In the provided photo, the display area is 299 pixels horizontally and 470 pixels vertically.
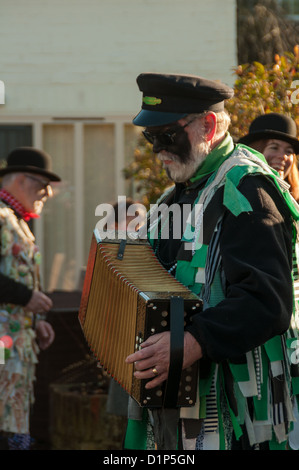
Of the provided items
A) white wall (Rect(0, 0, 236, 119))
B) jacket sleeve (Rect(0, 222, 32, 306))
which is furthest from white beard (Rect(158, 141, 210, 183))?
white wall (Rect(0, 0, 236, 119))

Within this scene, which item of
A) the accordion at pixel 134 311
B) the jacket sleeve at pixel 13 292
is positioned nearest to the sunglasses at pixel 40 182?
the jacket sleeve at pixel 13 292

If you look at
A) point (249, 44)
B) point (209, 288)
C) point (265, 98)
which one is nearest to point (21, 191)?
point (265, 98)

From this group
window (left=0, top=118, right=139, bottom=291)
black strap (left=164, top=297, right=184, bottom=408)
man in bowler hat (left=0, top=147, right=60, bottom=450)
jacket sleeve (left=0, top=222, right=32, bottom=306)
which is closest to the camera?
black strap (left=164, top=297, right=184, bottom=408)

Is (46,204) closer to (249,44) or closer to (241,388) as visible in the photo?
(249,44)

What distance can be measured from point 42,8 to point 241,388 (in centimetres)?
634

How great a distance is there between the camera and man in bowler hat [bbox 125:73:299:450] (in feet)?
7.83

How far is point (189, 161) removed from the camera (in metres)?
2.80

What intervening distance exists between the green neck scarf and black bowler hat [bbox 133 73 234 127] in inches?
5.4

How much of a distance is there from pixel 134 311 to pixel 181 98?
0.80 metres


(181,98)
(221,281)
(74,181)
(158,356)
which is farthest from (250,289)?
(74,181)

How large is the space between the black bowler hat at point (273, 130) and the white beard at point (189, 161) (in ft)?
5.40

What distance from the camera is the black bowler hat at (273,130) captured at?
4.37 metres

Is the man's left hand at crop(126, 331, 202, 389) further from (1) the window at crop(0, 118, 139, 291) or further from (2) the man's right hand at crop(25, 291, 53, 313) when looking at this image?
(1) the window at crop(0, 118, 139, 291)

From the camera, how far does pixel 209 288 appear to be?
258cm
